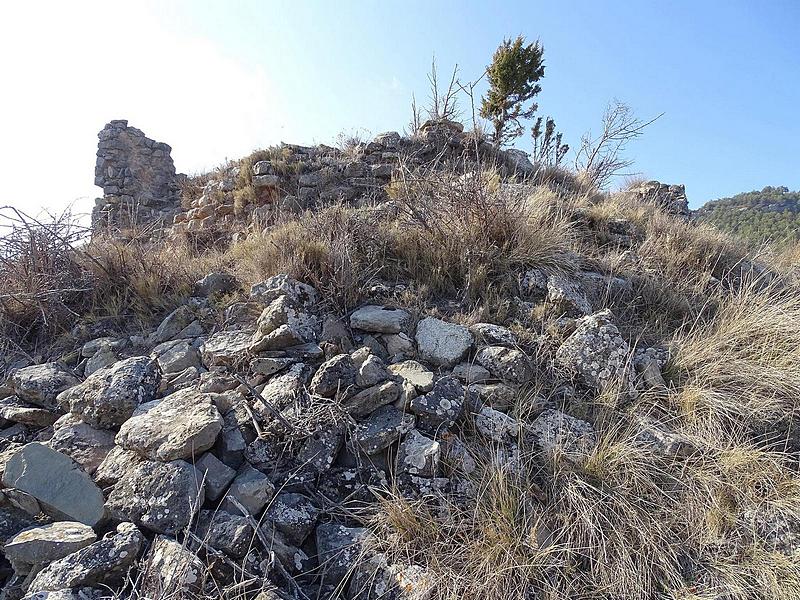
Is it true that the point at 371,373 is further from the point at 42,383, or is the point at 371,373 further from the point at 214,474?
the point at 42,383

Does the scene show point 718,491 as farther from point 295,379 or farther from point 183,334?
point 183,334

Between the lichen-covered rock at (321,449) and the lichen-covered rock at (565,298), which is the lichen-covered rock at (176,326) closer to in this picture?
the lichen-covered rock at (321,449)

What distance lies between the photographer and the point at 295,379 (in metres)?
2.54

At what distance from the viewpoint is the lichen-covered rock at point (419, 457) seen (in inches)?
88.3

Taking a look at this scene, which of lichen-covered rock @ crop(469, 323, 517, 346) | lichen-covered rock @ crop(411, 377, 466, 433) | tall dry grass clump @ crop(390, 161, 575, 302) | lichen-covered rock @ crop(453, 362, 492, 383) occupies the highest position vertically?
tall dry grass clump @ crop(390, 161, 575, 302)

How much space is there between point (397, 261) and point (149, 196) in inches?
298

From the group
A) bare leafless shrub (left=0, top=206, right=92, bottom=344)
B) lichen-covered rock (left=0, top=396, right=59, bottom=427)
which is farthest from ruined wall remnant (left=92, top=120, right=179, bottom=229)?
lichen-covered rock (left=0, top=396, right=59, bottom=427)

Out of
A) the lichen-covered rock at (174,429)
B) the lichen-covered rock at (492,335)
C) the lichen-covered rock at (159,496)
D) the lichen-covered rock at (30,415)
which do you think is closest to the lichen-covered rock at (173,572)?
the lichen-covered rock at (159,496)

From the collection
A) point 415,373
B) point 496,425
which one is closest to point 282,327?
point 415,373

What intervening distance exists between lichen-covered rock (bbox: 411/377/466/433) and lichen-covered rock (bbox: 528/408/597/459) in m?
0.46

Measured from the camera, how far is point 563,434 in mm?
2488

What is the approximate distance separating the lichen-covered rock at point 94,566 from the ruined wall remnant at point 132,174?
791 cm

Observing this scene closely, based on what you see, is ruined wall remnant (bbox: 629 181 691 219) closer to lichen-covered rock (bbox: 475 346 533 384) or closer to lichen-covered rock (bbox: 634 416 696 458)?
lichen-covered rock (bbox: 634 416 696 458)

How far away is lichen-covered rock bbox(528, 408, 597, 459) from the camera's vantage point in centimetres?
241
